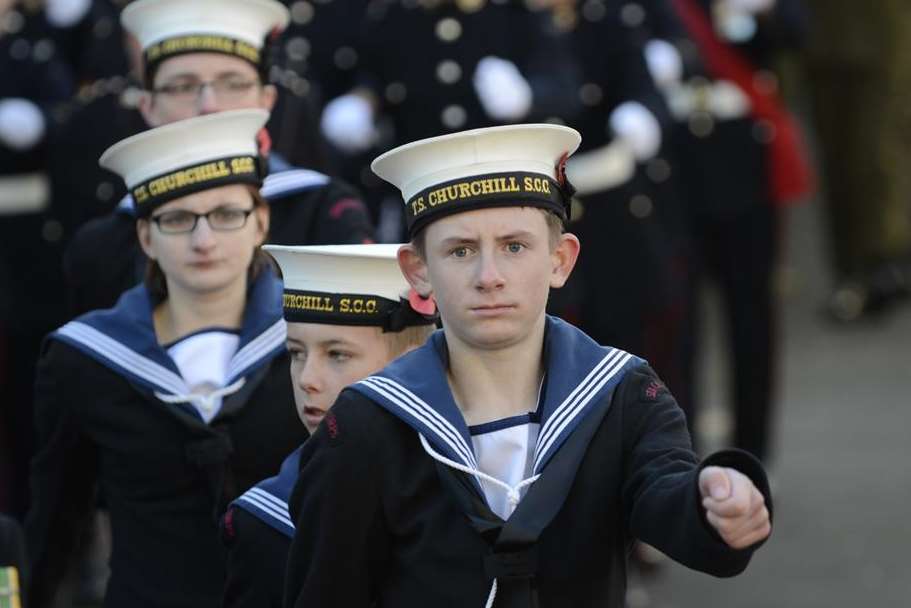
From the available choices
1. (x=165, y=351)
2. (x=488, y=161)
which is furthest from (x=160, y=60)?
(x=488, y=161)

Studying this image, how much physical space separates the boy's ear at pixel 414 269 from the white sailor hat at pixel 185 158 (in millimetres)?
969

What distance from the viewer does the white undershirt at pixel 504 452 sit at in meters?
4.11

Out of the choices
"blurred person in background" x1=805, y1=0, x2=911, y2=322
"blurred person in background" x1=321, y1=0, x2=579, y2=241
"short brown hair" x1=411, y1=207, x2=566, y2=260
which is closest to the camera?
"short brown hair" x1=411, y1=207, x2=566, y2=260

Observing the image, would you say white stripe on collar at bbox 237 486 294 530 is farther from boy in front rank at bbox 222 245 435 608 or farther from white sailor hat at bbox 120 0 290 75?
white sailor hat at bbox 120 0 290 75

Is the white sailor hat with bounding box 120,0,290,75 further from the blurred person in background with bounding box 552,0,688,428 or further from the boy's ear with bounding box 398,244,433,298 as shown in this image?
the blurred person in background with bounding box 552,0,688,428

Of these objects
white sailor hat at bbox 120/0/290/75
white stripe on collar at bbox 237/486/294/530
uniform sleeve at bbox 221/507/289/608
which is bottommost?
uniform sleeve at bbox 221/507/289/608

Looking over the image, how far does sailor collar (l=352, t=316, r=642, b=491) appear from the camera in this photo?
13.4ft

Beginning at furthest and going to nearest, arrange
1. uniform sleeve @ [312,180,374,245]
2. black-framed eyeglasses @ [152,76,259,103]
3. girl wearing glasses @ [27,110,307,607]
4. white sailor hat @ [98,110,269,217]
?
black-framed eyeglasses @ [152,76,259,103] < uniform sleeve @ [312,180,374,245] < white sailor hat @ [98,110,269,217] < girl wearing glasses @ [27,110,307,607]

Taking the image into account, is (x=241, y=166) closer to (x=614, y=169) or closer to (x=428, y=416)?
(x=428, y=416)

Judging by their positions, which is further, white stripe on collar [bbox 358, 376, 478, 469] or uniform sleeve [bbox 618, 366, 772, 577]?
white stripe on collar [bbox 358, 376, 478, 469]

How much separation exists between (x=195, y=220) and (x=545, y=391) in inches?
52.4

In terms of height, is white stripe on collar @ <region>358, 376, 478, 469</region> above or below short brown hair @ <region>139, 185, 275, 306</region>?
below

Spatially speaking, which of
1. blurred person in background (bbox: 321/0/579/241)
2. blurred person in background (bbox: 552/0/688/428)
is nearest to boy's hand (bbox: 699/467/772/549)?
blurred person in background (bbox: 321/0/579/241)

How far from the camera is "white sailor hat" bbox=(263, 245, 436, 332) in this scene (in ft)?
15.3
